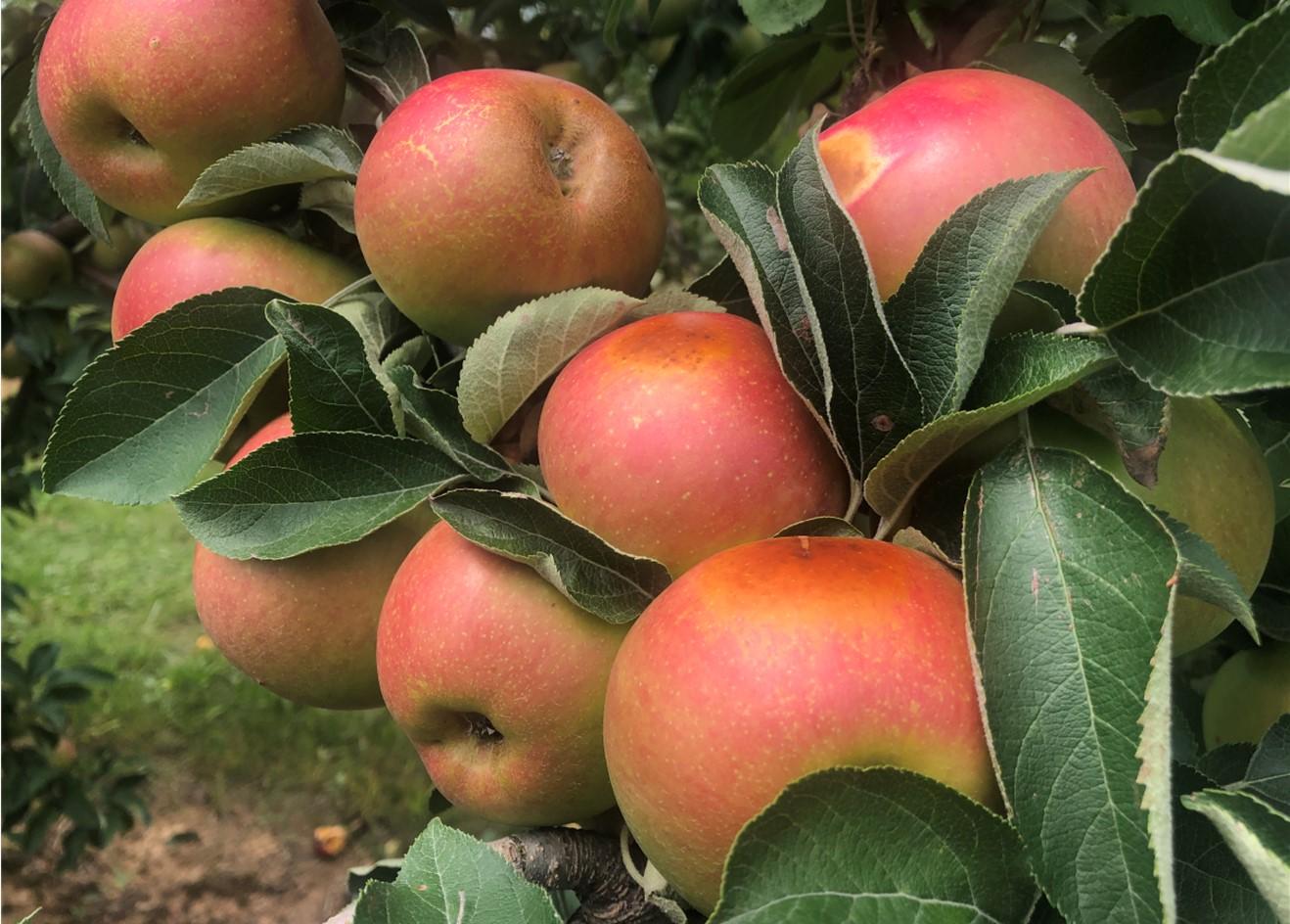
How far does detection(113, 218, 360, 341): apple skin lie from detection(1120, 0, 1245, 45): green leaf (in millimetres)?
584

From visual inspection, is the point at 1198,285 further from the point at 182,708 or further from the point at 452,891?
the point at 182,708

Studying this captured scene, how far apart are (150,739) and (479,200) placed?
2.52 m

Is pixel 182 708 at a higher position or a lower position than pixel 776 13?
lower

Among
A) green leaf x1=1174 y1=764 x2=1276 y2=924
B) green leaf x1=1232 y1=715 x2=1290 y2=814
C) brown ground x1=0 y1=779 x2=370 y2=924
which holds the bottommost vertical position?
brown ground x1=0 y1=779 x2=370 y2=924

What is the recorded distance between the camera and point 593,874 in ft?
2.14

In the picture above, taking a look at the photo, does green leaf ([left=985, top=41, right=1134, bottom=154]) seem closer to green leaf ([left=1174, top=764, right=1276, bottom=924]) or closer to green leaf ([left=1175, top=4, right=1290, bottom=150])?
green leaf ([left=1175, top=4, right=1290, bottom=150])

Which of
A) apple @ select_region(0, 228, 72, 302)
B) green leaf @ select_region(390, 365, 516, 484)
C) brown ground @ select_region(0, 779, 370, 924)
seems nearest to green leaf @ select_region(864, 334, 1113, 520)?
green leaf @ select_region(390, 365, 516, 484)

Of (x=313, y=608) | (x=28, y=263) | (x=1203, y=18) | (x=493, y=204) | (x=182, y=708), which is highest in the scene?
(x=1203, y=18)

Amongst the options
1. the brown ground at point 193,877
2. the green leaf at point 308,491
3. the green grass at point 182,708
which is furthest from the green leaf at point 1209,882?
the green grass at point 182,708

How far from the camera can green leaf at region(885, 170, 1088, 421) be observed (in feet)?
1.57

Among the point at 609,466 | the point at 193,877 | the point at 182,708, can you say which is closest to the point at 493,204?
the point at 609,466

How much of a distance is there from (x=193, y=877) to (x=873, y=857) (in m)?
2.29

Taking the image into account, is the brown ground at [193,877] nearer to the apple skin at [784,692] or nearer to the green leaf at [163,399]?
the green leaf at [163,399]

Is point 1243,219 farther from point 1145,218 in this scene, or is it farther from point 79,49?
point 79,49
